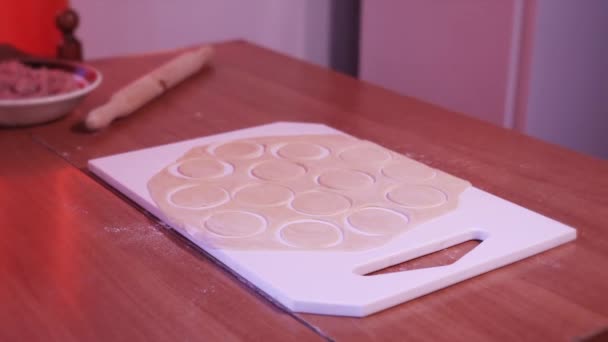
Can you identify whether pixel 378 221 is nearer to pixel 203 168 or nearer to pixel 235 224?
pixel 235 224

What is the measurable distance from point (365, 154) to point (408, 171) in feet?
0.28

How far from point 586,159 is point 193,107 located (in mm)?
625

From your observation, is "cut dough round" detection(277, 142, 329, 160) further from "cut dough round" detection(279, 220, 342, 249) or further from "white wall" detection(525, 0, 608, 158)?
"white wall" detection(525, 0, 608, 158)

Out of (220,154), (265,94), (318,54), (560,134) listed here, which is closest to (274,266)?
(220,154)

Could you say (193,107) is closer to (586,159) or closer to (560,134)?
(586,159)

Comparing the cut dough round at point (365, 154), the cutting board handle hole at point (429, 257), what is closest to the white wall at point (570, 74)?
the cut dough round at point (365, 154)

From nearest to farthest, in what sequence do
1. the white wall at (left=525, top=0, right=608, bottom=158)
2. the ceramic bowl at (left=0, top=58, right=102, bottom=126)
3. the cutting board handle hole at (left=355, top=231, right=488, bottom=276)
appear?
the cutting board handle hole at (left=355, top=231, right=488, bottom=276) < the ceramic bowl at (left=0, top=58, right=102, bottom=126) < the white wall at (left=525, top=0, right=608, bottom=158)

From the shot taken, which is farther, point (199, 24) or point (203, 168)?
point (199, 24)

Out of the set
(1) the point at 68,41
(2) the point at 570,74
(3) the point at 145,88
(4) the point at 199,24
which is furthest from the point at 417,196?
(4) the point at 199,24

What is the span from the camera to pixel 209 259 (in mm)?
784

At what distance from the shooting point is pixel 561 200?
3.06 feet

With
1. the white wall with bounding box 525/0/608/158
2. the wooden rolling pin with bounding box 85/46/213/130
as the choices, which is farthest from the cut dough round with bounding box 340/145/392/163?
the white wall with bounding box 525/0/608/158

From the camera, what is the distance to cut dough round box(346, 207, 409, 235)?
82 cm

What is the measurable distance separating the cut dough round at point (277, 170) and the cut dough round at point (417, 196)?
0.43ft
